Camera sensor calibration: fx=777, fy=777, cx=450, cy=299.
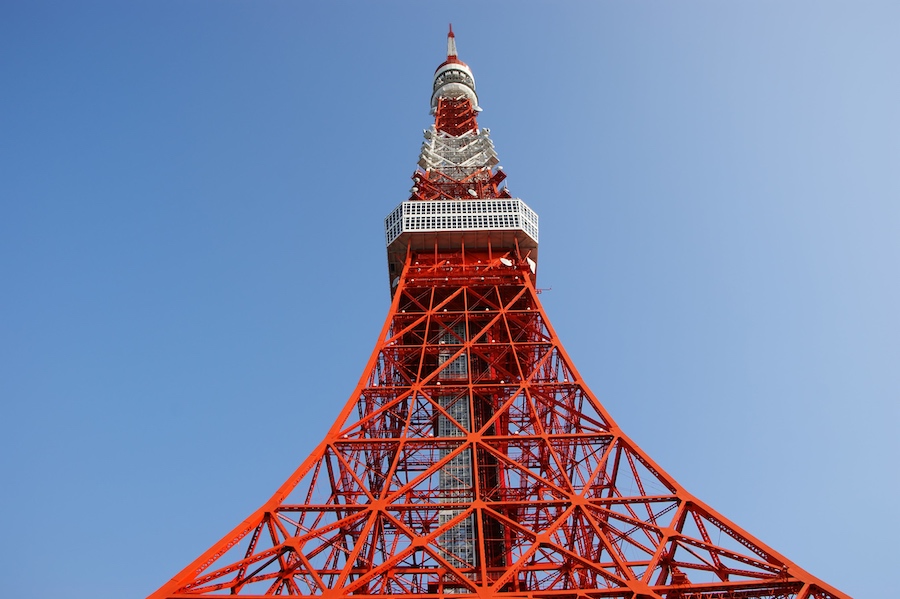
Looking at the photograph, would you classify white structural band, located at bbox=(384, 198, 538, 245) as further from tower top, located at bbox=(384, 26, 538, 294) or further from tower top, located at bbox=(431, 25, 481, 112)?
tower top, located at bbox=(431, 25, 481, 112)

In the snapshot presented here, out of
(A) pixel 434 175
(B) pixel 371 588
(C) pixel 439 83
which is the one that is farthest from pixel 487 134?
(B) pixel 371 588

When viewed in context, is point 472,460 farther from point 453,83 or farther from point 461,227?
point 453,83

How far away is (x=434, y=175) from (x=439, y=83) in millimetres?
9085

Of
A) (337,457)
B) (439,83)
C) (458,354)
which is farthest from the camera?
(439,83)

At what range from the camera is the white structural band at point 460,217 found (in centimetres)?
2577

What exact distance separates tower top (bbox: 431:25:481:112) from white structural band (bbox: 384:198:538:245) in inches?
441

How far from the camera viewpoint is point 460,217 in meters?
26.0

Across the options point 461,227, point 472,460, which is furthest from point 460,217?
point 472,460

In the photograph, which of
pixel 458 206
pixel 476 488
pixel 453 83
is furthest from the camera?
pixel 453 83

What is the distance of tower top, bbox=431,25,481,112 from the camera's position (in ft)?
121

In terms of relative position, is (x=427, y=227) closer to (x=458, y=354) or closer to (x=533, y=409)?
(x=458, y=354)

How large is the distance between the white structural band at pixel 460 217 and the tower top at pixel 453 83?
441 inches

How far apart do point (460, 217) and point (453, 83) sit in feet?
44.1

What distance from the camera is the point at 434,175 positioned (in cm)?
3047
